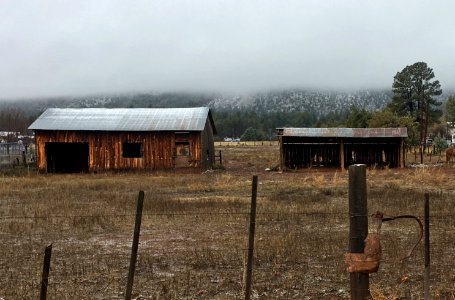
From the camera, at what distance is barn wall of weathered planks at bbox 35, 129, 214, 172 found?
34188 millimetres

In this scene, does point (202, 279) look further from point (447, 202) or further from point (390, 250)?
point (447, 202)

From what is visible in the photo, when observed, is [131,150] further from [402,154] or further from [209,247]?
[209,247]

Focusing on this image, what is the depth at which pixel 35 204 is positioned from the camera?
55.2ft

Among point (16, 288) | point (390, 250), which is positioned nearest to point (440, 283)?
point (390, 250)

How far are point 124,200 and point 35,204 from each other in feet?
9.43

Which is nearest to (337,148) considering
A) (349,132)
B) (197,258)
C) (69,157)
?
(349,132)

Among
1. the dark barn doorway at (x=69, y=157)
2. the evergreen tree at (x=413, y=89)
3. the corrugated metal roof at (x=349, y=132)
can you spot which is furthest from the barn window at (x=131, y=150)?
the evergreen tree at (x=413, y=89)

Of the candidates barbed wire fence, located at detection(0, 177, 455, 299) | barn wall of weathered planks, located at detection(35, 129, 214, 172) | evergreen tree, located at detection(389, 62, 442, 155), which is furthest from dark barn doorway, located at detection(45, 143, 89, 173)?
evergreen tree, located at detection(389, 62, 442, 155)

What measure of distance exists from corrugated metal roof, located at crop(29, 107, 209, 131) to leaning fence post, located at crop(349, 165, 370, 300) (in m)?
29.5

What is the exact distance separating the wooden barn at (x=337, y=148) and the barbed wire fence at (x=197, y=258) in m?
21.0

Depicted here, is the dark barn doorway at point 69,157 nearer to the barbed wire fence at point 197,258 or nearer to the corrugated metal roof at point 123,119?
the corrugated metal roof at point 123,119

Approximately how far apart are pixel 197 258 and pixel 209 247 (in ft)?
3.53

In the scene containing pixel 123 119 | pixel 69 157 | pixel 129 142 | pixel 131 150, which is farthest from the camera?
pixel 69 157

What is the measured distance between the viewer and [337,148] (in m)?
36.4
